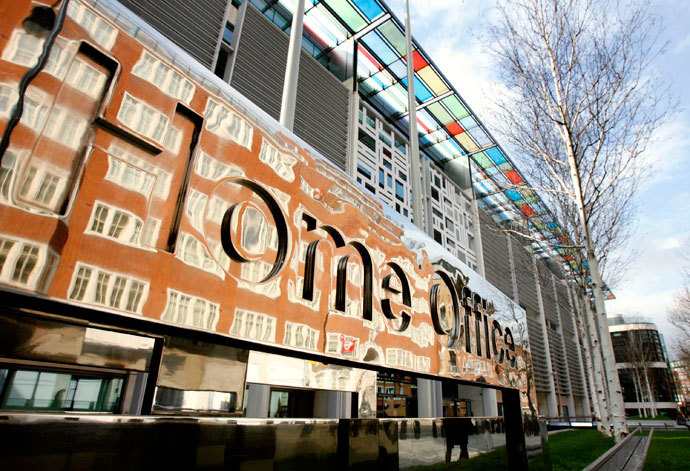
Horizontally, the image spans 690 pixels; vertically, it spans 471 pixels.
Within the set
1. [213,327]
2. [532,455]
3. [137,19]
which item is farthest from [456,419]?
[137,19]

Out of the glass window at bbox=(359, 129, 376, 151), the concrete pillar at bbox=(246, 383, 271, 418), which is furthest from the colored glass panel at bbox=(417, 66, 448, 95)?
the concrete pillar at bbox=(246, 383, 271, 418)

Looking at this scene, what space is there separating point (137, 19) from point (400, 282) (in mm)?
1136

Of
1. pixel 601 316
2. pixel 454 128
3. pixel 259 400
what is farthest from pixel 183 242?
pixel 454 128

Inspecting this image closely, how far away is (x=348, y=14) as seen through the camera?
16031mm

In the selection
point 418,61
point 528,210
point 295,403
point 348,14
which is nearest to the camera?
point 528,210

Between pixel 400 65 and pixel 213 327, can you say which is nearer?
pixel 213 327

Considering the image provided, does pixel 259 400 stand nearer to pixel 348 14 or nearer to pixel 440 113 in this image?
pixel 348 14

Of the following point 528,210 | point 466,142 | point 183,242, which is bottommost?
point 183,242

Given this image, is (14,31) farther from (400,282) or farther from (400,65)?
(400,65)

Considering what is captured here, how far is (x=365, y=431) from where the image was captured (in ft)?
3.68

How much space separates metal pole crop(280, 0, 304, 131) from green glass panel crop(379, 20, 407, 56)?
532 inches

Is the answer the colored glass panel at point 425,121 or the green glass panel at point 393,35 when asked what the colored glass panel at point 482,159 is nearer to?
the colored glass panel at point 425,121

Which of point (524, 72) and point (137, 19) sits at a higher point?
point (524, 72)

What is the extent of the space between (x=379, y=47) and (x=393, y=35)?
3.20ft
